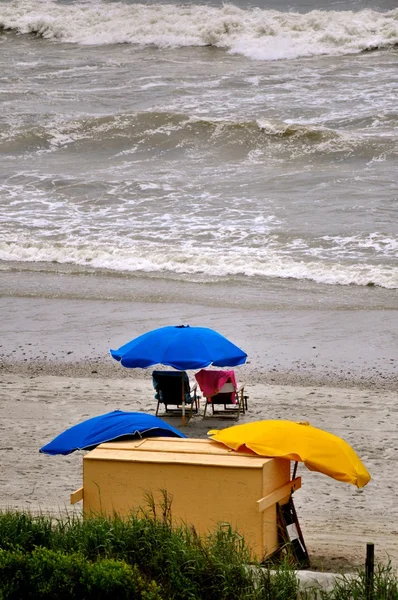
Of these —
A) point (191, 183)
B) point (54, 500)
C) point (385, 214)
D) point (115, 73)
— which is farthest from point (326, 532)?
point (115, 73)

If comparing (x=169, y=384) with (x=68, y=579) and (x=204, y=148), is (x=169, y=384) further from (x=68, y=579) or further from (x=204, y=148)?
(x=204, y=148)

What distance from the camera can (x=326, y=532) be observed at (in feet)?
26.2

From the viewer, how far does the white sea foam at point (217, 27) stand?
118 ft

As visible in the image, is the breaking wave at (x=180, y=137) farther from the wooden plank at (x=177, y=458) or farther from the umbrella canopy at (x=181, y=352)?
the wooden plank at (x=177, y=458)

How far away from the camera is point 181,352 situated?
10.4 m

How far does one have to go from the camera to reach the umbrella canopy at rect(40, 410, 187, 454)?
752 centimetres

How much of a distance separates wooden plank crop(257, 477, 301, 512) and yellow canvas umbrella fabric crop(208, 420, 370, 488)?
0.95 feet

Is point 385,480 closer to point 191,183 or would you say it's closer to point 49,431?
point 49,431

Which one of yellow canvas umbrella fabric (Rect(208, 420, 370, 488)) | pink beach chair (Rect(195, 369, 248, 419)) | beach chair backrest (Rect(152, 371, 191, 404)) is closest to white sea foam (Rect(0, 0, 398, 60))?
pink beach chair (Rect(195, 369, 248, 419))

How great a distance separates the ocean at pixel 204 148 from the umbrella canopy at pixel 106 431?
7992mm

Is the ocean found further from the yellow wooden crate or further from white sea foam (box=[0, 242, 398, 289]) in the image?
the yellow wooden crate

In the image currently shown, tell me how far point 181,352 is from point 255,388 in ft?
6.41

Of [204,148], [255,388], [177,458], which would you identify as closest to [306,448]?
[177,458]

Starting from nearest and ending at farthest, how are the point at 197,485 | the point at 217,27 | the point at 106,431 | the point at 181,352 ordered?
1. the point at 197,485
2. the point at 106,431
3. the point at 181,352
4. the point at 217,27
